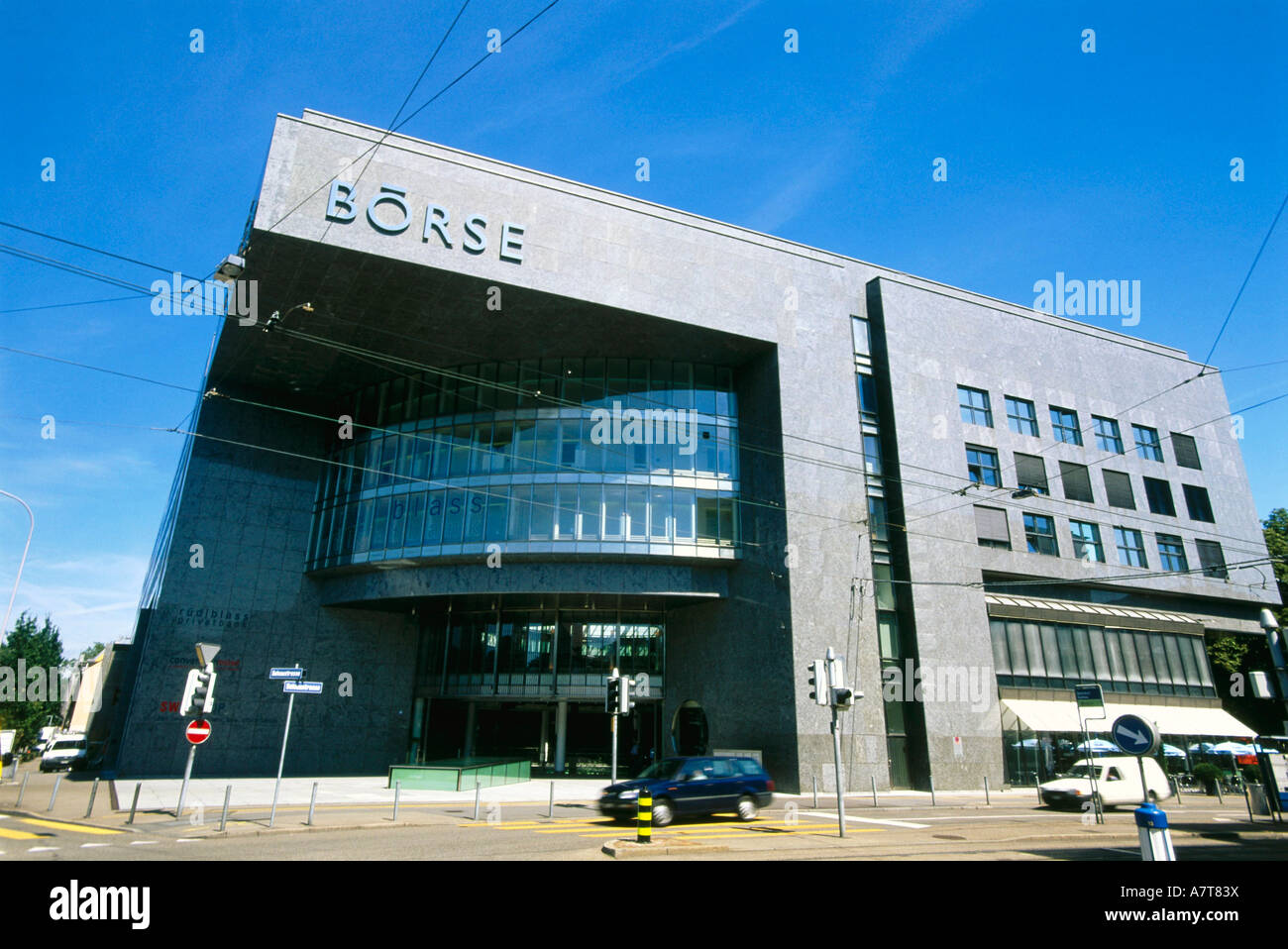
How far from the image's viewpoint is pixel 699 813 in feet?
53.3

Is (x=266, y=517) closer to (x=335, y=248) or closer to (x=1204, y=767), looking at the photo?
(x=335, y=248)

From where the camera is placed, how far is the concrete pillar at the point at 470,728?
3334 centimetres

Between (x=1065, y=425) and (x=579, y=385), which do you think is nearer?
(x=579, y=385)

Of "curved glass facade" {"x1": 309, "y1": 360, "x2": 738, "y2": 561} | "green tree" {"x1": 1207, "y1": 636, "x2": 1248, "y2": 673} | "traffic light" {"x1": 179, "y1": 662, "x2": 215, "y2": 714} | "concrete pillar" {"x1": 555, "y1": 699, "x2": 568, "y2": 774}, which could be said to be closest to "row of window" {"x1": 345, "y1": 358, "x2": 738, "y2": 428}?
"curved glass facade" {"x1": 309, "y1": 360, "x2": 738, "y2": 561}

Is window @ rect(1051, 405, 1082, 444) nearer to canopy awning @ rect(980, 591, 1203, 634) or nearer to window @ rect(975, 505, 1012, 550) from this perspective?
window @ rect(975, 505, 1012, 550)

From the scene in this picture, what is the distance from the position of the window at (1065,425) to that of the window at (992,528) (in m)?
6.41

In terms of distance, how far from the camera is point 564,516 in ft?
93.1

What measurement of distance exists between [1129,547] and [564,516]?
1093 inches

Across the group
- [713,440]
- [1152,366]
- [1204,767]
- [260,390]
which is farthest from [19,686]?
[1152,366]

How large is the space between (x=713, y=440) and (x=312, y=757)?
2286 centimetres

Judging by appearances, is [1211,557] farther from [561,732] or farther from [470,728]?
[470,728]

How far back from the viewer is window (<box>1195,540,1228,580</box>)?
36500mm

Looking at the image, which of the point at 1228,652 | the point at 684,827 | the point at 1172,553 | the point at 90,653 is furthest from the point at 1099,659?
the point at 90,653
